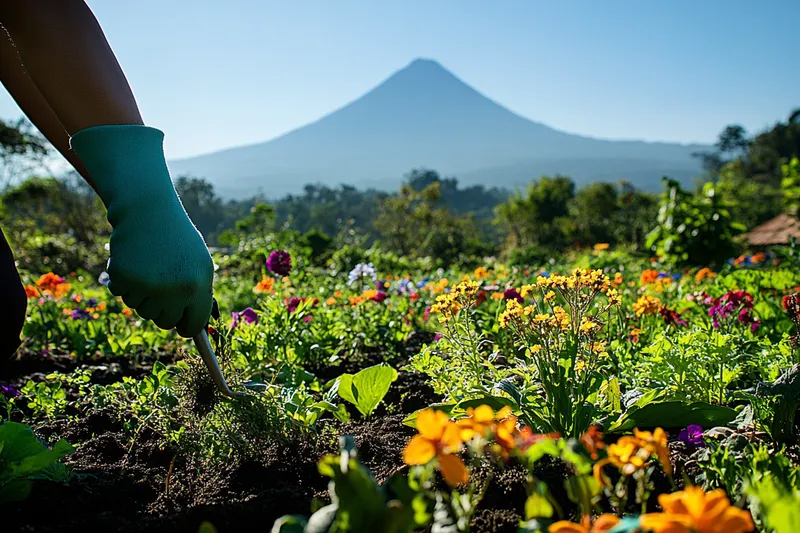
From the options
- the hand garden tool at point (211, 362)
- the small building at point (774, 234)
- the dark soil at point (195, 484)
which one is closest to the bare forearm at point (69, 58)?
the hand garden tool at point (211, 362)

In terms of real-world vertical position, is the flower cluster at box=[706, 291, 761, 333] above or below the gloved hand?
below

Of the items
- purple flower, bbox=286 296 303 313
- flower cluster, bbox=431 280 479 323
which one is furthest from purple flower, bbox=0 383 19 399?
flower cluster, bbox=431 280 479 323

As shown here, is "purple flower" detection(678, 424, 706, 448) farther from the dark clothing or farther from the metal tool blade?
the dark clothing

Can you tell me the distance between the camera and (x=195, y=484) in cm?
140

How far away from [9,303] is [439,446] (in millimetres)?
1259

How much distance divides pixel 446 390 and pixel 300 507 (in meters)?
0.71

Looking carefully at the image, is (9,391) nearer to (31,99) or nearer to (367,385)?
(31,99)

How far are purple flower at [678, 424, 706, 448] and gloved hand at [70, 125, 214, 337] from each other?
1.14m

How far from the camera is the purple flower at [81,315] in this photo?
3592 mm

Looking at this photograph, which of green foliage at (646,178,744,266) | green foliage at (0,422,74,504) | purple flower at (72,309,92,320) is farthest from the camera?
green foliage at (646,178,744,266)

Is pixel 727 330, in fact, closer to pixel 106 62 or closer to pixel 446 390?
pixel 446 390

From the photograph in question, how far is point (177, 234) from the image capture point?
52.9 inches

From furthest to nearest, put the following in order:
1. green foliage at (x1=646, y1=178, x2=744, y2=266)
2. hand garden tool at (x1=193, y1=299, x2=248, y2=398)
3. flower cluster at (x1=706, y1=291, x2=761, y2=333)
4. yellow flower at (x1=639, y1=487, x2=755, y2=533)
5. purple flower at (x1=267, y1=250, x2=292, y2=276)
→ green foliage at (x1=646, y1=178, x2=744, y2=266) → purple flower at (x1=267, y1=250, x2=292, y2=276) → flower cluster at (x1=706, y1=291, x2=761, y2=333) → hand garden tool at (x1=193, y1=299, x2=248, y2=398) → yellow flower at (x1=639, y1=487, x2=755, y2=533)

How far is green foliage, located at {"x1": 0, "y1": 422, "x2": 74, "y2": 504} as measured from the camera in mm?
1123
